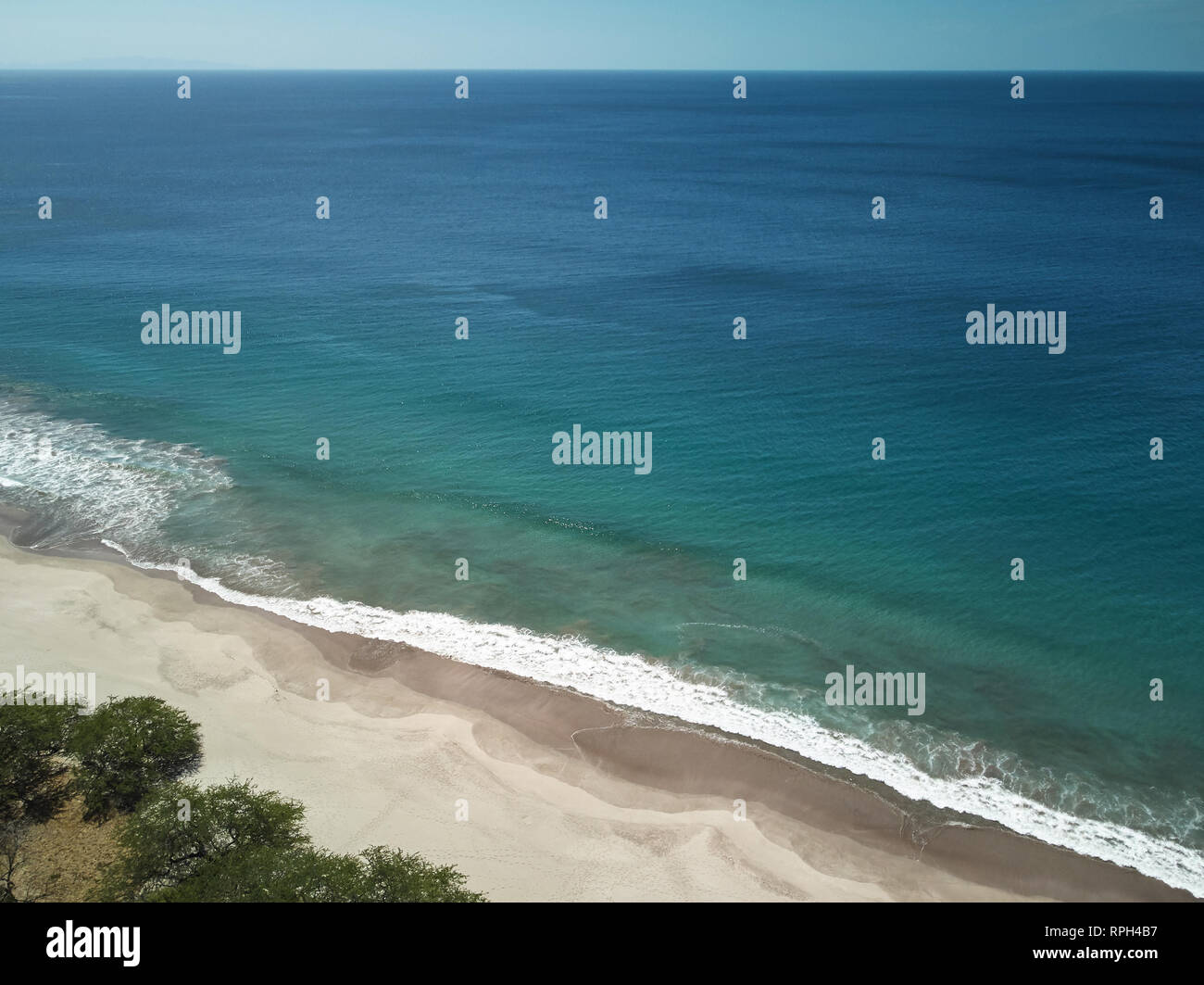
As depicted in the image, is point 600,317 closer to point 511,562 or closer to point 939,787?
point 511,562

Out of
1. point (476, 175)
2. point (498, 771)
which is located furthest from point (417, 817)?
point (476, 175)

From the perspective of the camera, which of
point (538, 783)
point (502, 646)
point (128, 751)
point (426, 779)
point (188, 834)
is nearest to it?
point (188, 834)

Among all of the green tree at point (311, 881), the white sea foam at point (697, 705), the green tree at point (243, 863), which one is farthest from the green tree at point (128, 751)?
the white sea foam at point (697, 705)

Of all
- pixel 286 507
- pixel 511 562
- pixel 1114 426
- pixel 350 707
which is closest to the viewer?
pixel 350 707

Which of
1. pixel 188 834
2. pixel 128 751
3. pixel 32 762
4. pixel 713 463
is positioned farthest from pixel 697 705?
pixel 32 762

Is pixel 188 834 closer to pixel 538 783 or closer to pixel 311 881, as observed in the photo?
pixel 311 881

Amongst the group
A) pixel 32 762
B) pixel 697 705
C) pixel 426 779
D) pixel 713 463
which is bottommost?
pixel 426 779

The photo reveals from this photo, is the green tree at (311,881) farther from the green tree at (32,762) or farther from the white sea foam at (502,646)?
the white sea foam at (502,646)
